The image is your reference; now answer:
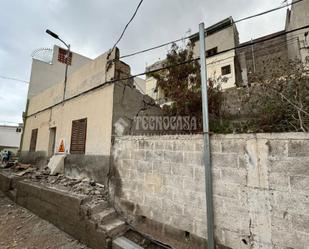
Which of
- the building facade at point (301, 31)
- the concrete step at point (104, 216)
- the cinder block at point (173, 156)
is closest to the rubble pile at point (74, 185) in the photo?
the concrete step at point (104, 216)

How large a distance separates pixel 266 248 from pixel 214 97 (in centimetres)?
565

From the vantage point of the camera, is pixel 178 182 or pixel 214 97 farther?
pixel 214 97

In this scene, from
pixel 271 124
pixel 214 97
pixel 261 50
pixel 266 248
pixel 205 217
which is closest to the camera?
pixel 266 248

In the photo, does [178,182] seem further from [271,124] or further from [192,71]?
[192,71]

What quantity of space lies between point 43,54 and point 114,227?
38.3ft

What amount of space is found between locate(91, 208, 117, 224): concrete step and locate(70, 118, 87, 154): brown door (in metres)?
2.32

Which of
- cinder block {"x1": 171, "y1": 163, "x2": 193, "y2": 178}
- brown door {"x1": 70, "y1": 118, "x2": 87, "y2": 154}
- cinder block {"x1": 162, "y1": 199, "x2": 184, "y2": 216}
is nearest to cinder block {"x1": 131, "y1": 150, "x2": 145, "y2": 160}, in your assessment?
cinder block {"x1": 171, "y1": 163, "x2": 193, "y2": 178}

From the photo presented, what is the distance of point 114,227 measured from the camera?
3686 mm

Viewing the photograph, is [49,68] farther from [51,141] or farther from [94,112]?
[94,112]

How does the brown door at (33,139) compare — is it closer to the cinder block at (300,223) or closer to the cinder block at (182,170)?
the cinder block at (182,170)

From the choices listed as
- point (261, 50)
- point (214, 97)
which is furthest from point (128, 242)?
point (261, 50)

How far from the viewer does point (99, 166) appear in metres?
5.09

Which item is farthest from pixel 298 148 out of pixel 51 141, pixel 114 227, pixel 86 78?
pixel 51 141

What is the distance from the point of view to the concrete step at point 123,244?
10.8ft
